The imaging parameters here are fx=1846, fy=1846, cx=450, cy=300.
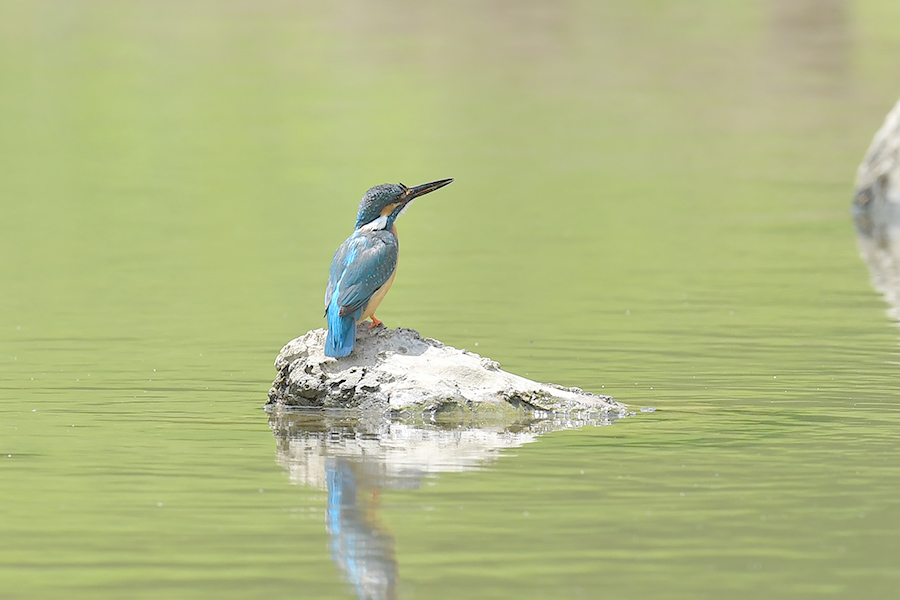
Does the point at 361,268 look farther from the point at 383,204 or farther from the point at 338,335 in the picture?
the point at 383,204

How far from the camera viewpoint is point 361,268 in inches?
366

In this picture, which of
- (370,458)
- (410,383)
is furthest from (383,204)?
(370,458)

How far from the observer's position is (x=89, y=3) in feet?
152

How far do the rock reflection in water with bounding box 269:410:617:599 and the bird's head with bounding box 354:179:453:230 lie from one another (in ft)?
3.39

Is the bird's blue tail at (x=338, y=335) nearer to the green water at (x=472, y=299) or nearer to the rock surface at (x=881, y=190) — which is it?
the green water at (x=472, y=299)

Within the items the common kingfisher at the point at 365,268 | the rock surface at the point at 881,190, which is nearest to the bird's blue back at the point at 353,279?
the common kingfisher at the point at 365,268

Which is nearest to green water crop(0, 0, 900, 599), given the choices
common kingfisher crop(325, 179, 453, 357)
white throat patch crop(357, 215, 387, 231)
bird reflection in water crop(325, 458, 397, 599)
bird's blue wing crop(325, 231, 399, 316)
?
bird reflection in water crop(325, 458, 397, 599)

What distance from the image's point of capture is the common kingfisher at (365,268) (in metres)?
9.21

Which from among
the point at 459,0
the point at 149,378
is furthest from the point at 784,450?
the point at 459,0

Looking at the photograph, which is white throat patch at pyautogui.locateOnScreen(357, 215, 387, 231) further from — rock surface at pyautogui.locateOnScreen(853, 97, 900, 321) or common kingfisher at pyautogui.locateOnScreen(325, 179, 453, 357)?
rock surface at pyautogui.locateOnScreen(853, 97, 900, 321)

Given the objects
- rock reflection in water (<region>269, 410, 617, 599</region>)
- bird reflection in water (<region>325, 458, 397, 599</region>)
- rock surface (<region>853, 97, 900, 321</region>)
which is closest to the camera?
bird reflection in water (<region>325, 458, 397, 599</region>)

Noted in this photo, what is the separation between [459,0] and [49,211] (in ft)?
80.5

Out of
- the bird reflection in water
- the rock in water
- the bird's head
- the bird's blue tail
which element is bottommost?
the bird reflection in water

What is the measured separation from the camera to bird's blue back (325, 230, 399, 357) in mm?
9203
